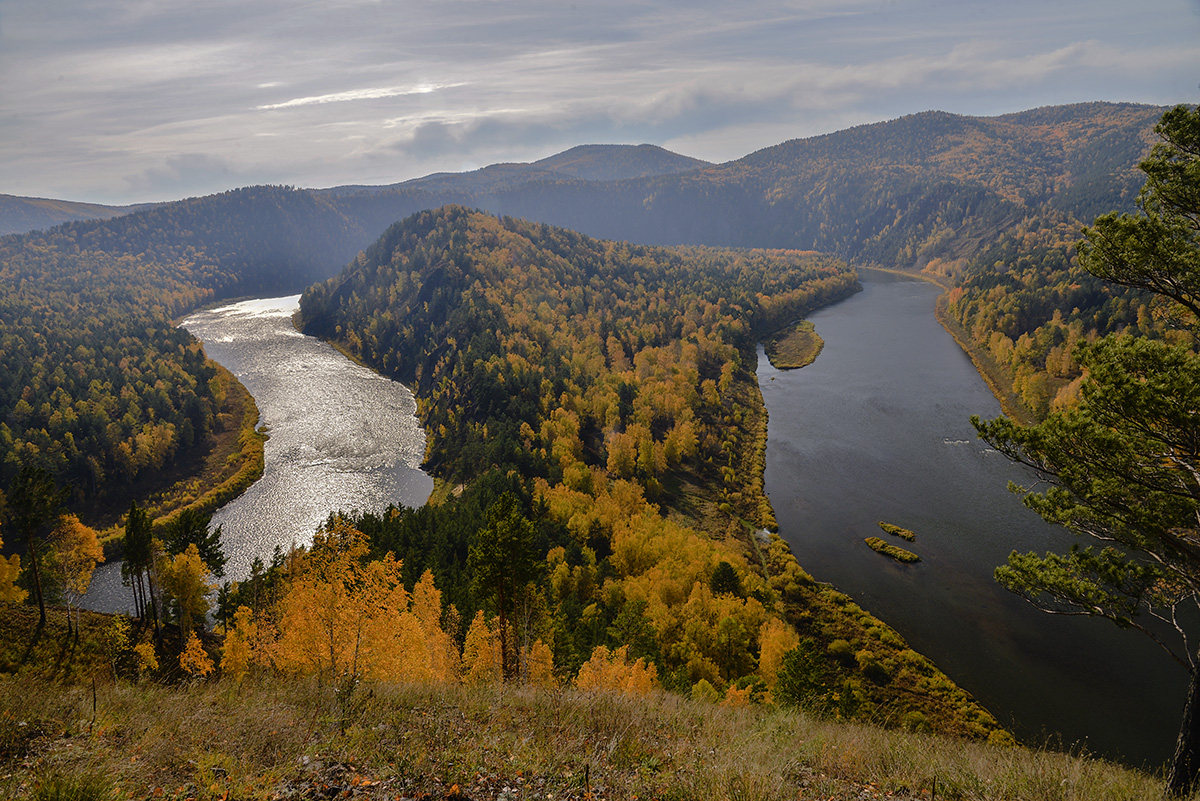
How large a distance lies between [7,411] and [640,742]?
13932 cm

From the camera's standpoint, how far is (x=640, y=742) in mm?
12242

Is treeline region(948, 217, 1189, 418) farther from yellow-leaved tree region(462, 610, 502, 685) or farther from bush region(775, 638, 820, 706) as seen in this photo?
yellow-leaved tree region(462, 610, 502, 685)

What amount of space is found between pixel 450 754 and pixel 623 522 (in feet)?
181

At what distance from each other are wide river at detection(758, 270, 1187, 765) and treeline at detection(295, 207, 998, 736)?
3.89 metres

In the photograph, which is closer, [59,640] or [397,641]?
[397,641]

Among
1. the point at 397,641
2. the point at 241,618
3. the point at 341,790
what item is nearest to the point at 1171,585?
the point at 341,790

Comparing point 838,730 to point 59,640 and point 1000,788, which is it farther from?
point 59,640

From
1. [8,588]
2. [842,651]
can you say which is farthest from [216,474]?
→ [842,651]

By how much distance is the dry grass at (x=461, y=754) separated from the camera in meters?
9.52

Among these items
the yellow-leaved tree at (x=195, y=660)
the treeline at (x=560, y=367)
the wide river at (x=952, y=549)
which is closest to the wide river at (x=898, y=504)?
the wide river at (x=952, y=549)

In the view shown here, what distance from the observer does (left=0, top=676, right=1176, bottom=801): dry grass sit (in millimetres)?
9523

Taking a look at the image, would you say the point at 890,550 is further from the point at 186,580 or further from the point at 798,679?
the point at 186,580

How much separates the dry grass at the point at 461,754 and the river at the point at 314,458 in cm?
6358

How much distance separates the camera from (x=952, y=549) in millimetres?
60375
